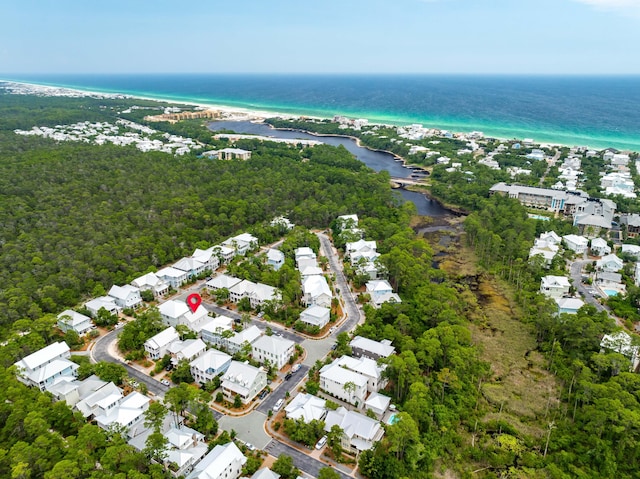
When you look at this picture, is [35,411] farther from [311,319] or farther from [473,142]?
[473,142]

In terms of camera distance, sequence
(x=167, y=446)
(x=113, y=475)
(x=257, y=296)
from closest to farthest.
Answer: (x=113, y=475) → (x=167, y=446) → (x=257, y=296)

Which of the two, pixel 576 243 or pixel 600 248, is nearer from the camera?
pixel 600 248

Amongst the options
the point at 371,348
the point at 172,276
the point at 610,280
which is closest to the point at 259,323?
the point at 371,348

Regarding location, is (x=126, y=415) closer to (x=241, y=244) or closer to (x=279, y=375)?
(x=279, y=375)

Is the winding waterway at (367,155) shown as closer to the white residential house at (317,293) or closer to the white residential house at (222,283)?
the white residential house at (317,293)

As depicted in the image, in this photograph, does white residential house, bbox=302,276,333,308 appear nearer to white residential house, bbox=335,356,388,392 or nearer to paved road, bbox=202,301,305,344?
paved road, bbox=202,301,305,344

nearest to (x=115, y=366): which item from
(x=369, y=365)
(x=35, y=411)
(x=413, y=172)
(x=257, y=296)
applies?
(x=35, y=411)
